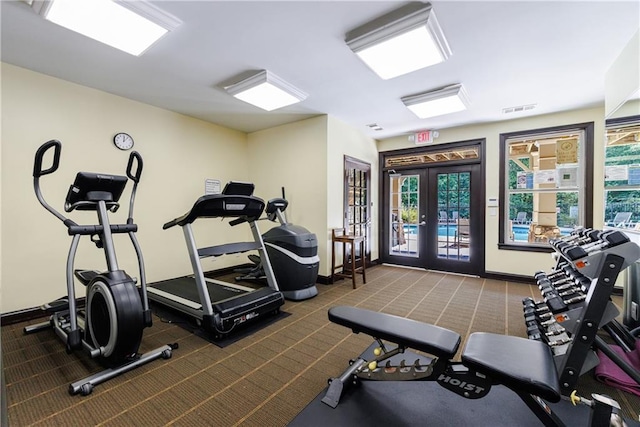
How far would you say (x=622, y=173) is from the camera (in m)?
3.10

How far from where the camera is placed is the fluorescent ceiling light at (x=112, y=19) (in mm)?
1956

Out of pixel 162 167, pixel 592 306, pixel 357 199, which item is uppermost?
pixel 162 167

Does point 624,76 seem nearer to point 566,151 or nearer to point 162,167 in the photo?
point 566,151

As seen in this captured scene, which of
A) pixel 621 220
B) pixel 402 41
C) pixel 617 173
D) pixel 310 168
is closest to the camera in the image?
pixel 402 41

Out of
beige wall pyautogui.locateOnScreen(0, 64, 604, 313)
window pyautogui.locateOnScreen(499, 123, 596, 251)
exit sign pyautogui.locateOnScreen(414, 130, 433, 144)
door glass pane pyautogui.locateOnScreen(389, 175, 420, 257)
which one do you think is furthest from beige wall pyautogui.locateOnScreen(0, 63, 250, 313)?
window pyautogui.locateOnScreen(499, 123, 596, 251)

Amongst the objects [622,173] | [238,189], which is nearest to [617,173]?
[622,173]

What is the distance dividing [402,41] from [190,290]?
11.5 feet

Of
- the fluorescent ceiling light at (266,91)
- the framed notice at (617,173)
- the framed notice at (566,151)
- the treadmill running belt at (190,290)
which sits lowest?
the treadmill running belt at (190,290)

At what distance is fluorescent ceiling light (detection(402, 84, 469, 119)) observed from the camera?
3.38 meters

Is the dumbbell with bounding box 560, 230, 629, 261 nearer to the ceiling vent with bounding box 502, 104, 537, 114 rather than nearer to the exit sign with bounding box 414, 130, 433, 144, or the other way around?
the ceiling vent with bounding box 502, 104, 537, 114

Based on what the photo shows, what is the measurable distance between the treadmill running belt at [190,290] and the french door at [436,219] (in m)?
3.56

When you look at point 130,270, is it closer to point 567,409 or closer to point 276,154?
point 276,154

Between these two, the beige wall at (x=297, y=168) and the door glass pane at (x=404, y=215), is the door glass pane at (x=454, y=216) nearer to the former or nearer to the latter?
the door glass pane at (x=404, y=215)

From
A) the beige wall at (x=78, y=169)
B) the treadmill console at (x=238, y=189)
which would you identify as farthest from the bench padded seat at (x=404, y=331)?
the beige wall at (x=78, y=169)
